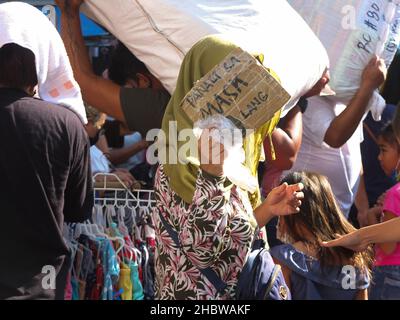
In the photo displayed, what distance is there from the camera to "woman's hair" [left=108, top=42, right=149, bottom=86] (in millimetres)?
3135

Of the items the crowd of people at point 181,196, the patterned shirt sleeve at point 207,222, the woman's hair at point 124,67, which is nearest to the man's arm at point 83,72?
the crowd of people at point 181,196

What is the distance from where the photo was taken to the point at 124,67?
3.17 metres

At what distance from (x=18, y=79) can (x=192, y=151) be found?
638mm

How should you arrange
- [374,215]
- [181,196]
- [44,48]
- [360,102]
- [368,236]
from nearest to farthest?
1. [181,196]
2. [44,48]
3. [368,236]
4. [360,102]
5. [374,215]

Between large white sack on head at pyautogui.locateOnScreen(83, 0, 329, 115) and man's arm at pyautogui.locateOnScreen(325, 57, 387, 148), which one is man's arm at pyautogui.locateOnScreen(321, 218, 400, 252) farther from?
man's arm at pyautogui.locateOnScreen(325, 57, 387, 148)

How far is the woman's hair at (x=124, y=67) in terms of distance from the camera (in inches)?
123

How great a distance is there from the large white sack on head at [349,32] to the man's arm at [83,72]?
1095mm

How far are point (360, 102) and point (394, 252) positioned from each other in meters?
0.75

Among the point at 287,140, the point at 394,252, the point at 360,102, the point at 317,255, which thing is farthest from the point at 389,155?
the point at 317,255

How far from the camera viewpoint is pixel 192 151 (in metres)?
2.32

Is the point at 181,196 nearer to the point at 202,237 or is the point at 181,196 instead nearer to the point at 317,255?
the point at 202,237

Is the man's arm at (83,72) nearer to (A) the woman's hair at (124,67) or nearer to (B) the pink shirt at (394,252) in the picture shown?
(A) the woman's hair at (124,67)

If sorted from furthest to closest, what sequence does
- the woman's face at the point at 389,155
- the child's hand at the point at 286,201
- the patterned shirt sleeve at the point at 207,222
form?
the woman's face at the point at 389,155 < the child's hand at the point at 286,201 < the patterned shirt sleeve at the point at 207,222
